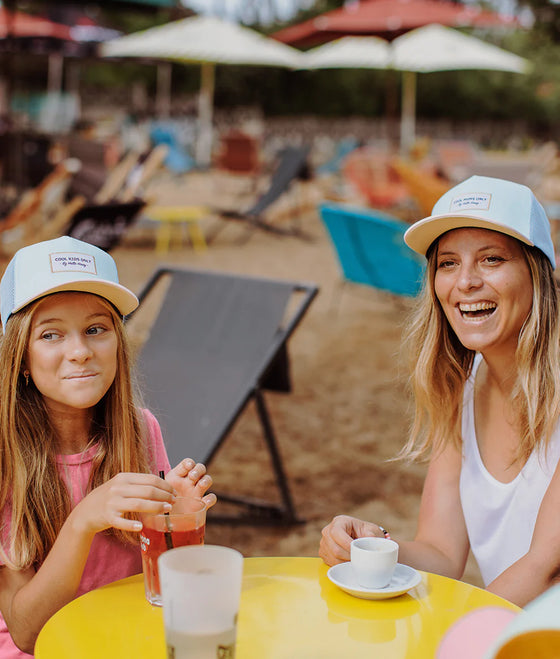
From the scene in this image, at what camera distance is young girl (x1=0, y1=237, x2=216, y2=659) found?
1.56 meters

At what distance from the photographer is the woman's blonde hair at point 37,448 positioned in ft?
5.38

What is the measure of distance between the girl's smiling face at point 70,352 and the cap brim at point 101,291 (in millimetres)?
28

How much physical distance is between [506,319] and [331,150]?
735 inches

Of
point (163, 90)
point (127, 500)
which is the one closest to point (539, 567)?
point (127, 500)

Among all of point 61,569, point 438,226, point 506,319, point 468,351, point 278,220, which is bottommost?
point 278,220

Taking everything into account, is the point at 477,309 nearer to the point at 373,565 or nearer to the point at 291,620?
the point at 373,565

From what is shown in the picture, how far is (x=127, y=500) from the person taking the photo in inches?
55.2

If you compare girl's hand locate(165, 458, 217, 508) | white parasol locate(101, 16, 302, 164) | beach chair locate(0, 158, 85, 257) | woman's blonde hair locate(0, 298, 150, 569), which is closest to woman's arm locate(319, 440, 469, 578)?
girl's hand locate(165, 458, 217, 508)

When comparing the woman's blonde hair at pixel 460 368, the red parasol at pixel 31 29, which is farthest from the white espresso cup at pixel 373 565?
the red parasol at pixel 31 29

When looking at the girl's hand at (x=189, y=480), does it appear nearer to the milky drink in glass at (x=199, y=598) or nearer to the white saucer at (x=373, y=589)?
the white saucer at (x=373, y=589)

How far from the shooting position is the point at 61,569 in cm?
152

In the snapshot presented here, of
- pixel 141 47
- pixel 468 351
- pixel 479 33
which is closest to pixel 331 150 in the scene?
pixel 141 47

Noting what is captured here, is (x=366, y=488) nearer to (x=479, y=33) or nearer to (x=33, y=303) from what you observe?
(x=33, y=303)

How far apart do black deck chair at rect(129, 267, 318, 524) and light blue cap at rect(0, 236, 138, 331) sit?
4.55ft
